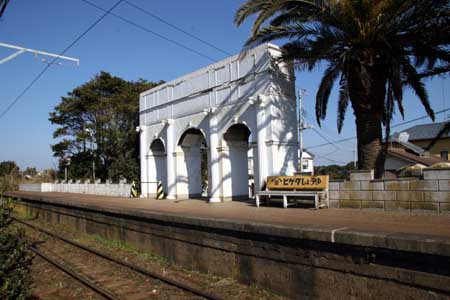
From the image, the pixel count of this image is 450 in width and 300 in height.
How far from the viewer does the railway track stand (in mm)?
7504

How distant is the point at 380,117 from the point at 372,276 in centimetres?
→ 851

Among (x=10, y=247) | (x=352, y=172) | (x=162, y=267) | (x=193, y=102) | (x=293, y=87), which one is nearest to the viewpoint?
(x=10, y=247)

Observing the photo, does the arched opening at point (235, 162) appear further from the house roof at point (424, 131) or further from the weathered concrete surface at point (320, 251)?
the house roof at point (424, 131)

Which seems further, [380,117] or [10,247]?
[380,117]

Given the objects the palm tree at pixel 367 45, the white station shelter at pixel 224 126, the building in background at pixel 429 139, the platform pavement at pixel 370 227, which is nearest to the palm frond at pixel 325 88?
the palm tree at pixel 367 45

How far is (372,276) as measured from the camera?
557 centimetres

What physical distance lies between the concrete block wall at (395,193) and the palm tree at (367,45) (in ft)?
4.05

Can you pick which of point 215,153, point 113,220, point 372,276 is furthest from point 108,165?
point 372,276

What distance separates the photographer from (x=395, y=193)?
11.2m

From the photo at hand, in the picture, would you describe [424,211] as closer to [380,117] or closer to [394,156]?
[380,117]

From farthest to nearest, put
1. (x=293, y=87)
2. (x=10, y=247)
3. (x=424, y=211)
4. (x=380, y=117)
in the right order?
(x=293, y=87)
(x=380, y=117)
(x=424, y=211)
(x=10, y=247)

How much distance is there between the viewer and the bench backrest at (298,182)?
13081 mm

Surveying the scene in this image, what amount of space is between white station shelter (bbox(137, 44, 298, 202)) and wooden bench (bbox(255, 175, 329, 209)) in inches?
44.3

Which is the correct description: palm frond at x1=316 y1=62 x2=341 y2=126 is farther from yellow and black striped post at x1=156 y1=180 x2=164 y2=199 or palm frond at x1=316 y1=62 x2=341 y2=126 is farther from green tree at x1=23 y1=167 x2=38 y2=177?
green tree at x1=23 y1=167 x2=38 y2=177
